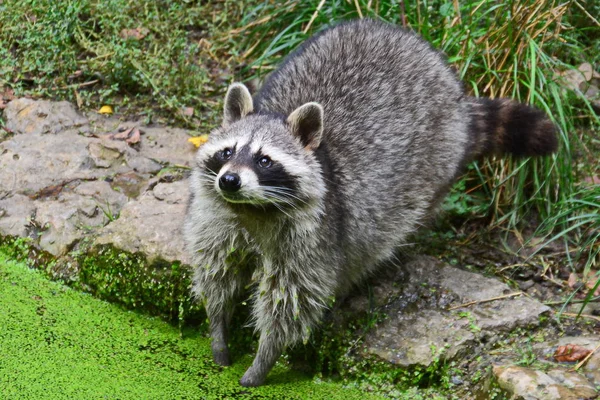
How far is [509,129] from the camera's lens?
509cm

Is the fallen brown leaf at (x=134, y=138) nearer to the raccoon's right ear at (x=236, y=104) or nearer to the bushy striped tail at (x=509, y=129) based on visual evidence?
the raccoon's right ear at (x=236, y=104)

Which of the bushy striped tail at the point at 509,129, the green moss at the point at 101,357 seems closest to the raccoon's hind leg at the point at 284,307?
the green moss at the point at 101,357

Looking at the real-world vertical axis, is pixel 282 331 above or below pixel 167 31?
below

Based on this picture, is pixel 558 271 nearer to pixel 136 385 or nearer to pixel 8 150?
pixel 136 385

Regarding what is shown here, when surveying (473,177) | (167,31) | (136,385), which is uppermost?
(167,31)

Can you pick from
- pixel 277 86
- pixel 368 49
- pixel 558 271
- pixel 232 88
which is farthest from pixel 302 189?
pixel 558 271

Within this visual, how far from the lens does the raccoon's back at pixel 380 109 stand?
450cm

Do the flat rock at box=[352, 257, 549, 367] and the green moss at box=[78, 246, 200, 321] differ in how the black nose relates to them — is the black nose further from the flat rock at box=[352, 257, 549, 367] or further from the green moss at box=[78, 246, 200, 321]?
the flat rock at box=[352, 257, 549, 367]

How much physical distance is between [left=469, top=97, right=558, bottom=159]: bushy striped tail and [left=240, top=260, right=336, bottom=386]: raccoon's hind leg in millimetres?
1611

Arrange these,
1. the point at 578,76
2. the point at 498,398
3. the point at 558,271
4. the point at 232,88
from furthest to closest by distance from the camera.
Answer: the point at 578,76
the point at 558,271
the point at 232,88
the point at 498,398

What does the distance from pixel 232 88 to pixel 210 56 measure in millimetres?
2647

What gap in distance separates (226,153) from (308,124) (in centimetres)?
43

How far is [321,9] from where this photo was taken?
6262 millimetres

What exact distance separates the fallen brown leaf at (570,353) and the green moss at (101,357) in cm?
97
